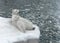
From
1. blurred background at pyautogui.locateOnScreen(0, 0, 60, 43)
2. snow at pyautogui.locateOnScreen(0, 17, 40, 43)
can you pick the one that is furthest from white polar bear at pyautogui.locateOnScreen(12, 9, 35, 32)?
blurred background at pyautogui.locateOnScreen(0, 0, 60, 43)

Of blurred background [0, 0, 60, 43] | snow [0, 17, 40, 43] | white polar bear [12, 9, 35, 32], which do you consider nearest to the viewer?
snow [0, 17, 40, 43]

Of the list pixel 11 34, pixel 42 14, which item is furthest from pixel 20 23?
pixel 42 14

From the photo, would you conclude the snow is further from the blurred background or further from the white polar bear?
the blurred background

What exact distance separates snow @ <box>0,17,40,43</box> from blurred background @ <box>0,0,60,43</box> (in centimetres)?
138

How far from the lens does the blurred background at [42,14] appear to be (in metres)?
4.41

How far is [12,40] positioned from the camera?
2439 mm

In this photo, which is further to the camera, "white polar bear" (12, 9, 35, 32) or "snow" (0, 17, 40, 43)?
"white polar bear" (12, 9, 35, 32)

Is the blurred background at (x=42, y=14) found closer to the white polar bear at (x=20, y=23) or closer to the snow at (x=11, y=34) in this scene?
the white polar bear at (x=20, y=23)

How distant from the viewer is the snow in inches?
96.7

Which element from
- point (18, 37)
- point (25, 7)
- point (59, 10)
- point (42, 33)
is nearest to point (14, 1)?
point (25, 7)

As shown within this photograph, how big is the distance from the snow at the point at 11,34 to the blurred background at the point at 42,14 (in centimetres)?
138

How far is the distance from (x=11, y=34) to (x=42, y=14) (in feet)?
10.1

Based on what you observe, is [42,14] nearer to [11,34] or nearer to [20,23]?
[20,23]

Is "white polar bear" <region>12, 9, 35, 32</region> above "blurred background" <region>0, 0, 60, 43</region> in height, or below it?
above
